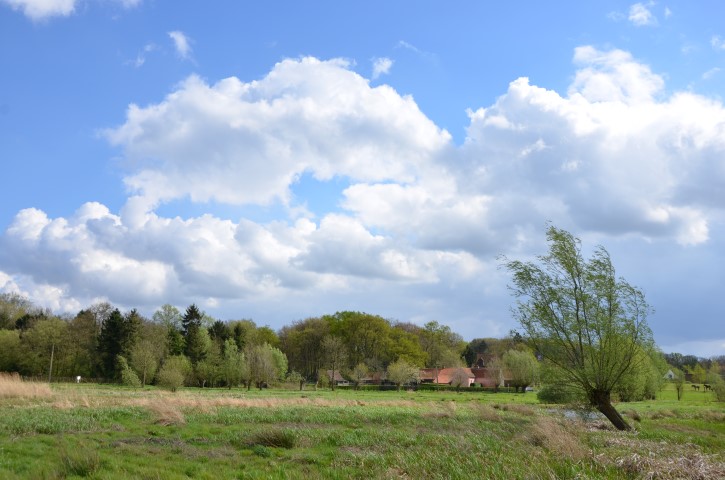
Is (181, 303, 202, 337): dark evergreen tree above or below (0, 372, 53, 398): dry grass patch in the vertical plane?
above

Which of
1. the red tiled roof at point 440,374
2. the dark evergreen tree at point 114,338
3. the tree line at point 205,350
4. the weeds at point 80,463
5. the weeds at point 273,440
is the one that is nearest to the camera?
the weeds at point 80,463

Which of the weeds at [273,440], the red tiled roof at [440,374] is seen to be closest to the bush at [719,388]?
the red tiled roof at [440,374]

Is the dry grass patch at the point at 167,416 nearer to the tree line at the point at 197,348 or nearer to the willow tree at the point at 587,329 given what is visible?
the willow tree at the point at 587,329

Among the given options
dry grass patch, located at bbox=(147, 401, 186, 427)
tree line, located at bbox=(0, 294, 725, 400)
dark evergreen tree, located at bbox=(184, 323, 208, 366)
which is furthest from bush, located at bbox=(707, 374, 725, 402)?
dark evergreen tree, located at bbox=(184, 323, 208, 366)

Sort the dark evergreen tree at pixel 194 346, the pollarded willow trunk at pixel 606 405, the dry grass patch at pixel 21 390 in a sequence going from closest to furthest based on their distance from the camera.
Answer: the pollarded willow trunk at pixel 606 405 → the dry grass patch at pixel 21 390 → the dark evergreen tree at pixel 194 346

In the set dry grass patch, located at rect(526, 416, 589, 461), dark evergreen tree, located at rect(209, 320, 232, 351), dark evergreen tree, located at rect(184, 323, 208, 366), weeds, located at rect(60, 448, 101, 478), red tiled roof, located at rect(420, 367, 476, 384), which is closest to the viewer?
weeds, located at rect(60, 448, 101, 478)

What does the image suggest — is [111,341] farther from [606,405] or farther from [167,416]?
[606,405]

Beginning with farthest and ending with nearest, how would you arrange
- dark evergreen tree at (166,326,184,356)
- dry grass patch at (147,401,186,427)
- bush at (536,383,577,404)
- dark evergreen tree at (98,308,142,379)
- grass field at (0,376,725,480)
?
dark evergreen tree at (166,326,184,356)
dark evergreen tree at (98,308,142,379)
bush at (536,383,577,404)
dry grass patch at (147,401,186,427)
grass field at (0,376,725,480)

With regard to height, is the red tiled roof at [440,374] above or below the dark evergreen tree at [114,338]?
below

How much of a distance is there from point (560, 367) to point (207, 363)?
64.1 m

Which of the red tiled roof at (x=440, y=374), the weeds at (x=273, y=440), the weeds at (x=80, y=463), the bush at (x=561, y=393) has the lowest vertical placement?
the red tiled roof at (x=440, y=374)

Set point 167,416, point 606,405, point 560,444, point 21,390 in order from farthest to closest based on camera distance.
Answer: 1. point 21,390
2. point 606,405
3. point 167,416
4. point 560,444

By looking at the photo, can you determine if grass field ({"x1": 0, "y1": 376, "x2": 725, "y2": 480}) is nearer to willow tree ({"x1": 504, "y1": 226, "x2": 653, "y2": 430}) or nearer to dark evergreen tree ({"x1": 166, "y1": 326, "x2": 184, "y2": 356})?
willow tree ({"x1": 504, "y1": 226, "x2": 653, "y2": 430})

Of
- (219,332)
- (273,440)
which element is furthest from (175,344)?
(273,440)
